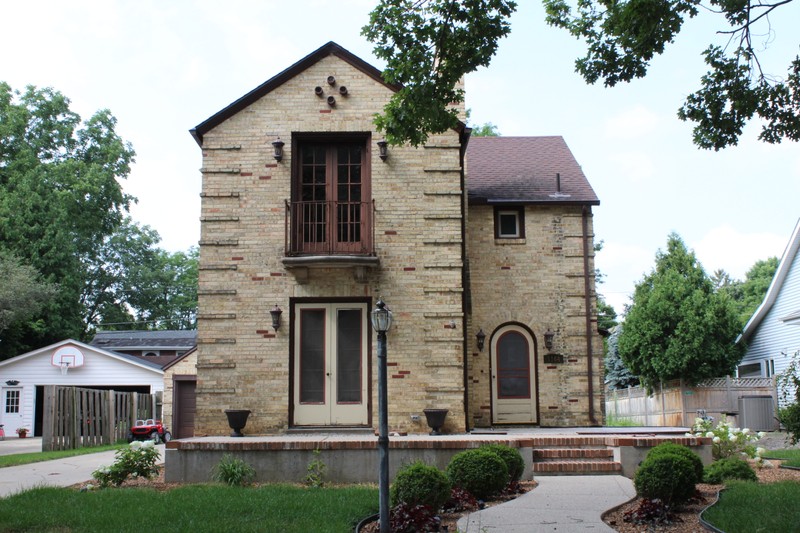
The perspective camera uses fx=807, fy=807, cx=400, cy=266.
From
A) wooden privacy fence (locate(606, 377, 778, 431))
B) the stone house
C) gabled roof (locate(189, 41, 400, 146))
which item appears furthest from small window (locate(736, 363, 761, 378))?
gabled roof (locate(189, 41, 400, 146))

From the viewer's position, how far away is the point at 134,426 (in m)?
27.2

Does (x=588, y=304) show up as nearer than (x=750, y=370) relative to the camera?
Yes

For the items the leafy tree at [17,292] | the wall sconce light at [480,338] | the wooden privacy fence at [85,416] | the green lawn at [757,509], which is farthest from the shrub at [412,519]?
the leafy tree at [17,292]

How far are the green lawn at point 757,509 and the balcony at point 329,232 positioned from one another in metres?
7.35

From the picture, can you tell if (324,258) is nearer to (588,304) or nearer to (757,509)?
(588,304)

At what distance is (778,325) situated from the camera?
29.2 metres

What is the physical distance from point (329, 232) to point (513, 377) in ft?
19.0

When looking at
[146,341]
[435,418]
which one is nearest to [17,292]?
[146,341]

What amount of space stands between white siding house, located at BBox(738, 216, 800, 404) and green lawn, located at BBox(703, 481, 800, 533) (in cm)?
1869

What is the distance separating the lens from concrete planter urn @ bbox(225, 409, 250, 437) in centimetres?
1423

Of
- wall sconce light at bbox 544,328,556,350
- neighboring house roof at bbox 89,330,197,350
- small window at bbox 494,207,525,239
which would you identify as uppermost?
small window at bbox 494,207,525,239

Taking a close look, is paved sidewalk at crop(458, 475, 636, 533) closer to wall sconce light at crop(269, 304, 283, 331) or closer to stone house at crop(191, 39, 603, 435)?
stone house at crop(191, 39, 603, 435)

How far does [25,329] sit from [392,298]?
32412 mm

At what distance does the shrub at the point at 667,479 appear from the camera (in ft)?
29.4
